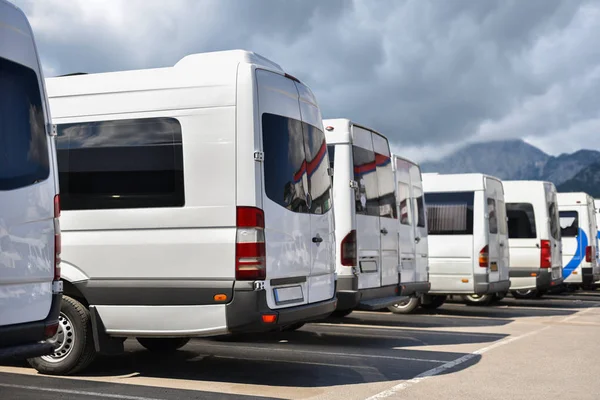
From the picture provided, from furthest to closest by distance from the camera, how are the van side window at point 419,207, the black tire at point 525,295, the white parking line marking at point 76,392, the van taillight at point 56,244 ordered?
the black tire at point 525,295 → the van side window at point 419,207 → the white parking line marking at point 76,392 → the van taillight at point 56,244

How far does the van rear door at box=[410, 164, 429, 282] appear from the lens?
12.6m

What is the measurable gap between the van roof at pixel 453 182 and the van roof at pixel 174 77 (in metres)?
7.95

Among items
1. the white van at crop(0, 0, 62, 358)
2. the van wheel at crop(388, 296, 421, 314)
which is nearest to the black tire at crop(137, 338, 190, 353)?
the white van at crop(0, 0, 62, 358)

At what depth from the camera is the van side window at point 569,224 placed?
68.8ft

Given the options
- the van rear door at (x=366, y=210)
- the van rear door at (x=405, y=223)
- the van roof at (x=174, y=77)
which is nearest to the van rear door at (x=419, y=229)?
Result: the van rear door at (x=405, y=223)

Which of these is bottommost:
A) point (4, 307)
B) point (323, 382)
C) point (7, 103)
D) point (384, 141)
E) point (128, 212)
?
point (323, 382)

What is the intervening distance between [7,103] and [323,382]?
3.75 meters

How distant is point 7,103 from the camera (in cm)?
524

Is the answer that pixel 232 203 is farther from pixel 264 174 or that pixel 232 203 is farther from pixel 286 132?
pixel 286 132

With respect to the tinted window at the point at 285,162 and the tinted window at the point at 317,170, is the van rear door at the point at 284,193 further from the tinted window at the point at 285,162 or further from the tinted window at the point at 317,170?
the tinted window at the point at 317,170

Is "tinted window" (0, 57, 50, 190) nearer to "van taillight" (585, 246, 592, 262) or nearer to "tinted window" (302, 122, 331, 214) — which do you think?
"tinted window" (302, 122, 331, 214)

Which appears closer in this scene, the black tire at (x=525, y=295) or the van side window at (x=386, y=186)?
the van side window at (x=386, y=186)

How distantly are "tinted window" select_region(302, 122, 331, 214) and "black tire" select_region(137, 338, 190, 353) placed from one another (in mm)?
2359

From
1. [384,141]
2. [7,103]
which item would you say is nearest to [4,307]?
[7,103]
